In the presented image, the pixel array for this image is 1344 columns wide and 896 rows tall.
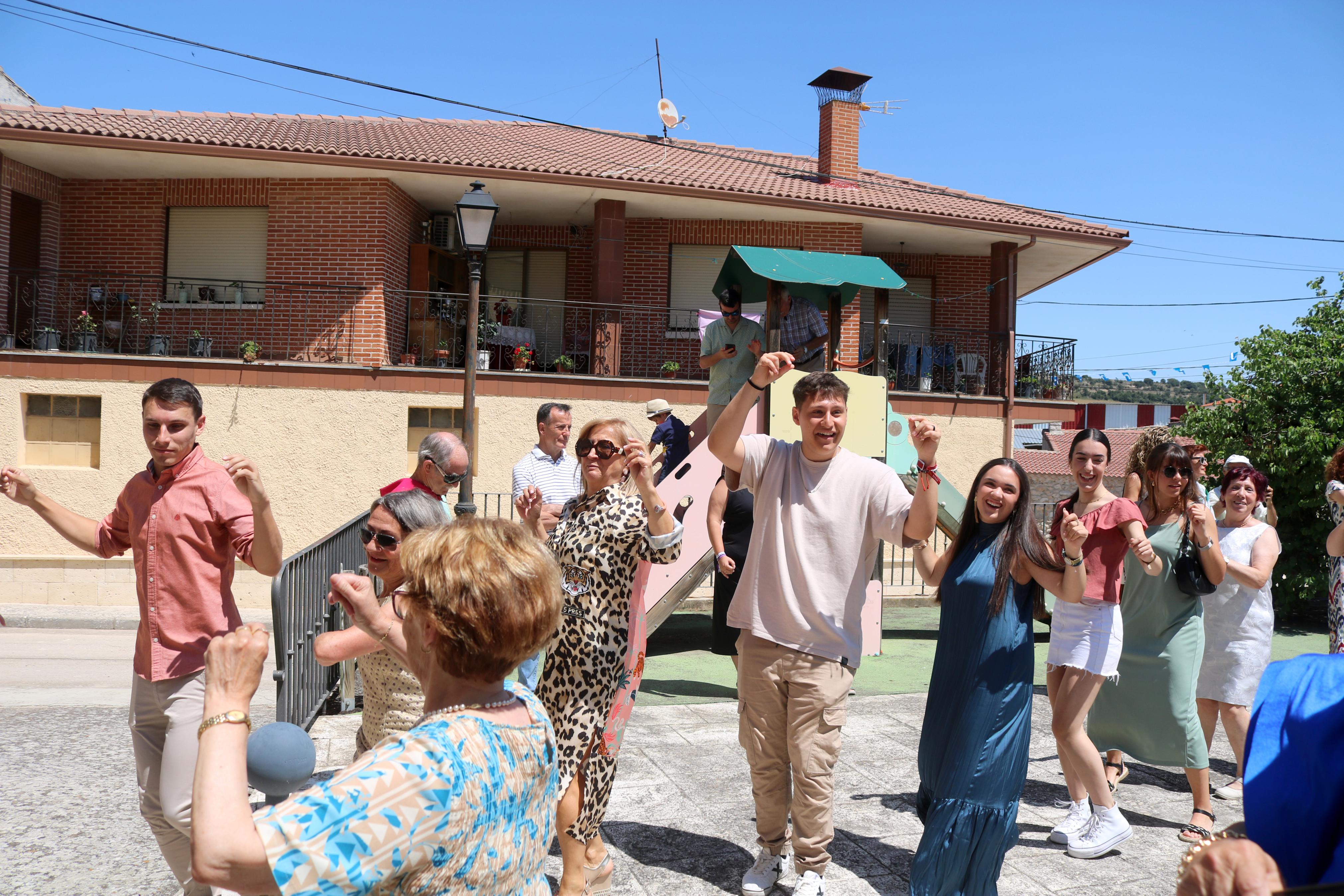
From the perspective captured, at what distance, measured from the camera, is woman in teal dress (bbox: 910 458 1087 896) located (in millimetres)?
3514

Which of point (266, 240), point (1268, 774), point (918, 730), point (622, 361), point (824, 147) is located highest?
point (824, 147)

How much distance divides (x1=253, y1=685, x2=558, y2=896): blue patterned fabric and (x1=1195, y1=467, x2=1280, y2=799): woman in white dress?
4.43 metres

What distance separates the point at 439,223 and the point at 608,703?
1434cm

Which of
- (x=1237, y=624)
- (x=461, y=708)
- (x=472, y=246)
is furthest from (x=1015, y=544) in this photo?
(x=472, y=246)

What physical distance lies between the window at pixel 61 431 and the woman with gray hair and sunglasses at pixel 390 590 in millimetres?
12692

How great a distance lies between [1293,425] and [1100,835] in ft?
35.2

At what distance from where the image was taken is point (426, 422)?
1479 cm

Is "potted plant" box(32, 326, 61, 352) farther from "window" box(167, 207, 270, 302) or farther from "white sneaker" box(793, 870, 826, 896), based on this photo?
"white sneaker" box(793, 870, 826, 896)

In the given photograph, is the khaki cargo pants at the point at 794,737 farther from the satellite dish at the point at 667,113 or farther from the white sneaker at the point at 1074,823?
the satellite dish at the point at 667,113

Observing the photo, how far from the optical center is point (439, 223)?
16.8 m

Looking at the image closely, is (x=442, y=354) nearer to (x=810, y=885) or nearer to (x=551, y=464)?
(x=551, y=464)

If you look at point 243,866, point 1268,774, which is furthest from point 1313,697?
point 243,866

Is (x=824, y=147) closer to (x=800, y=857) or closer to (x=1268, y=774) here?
(x=800, y=857)

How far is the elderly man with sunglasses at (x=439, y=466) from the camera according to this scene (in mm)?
4402
